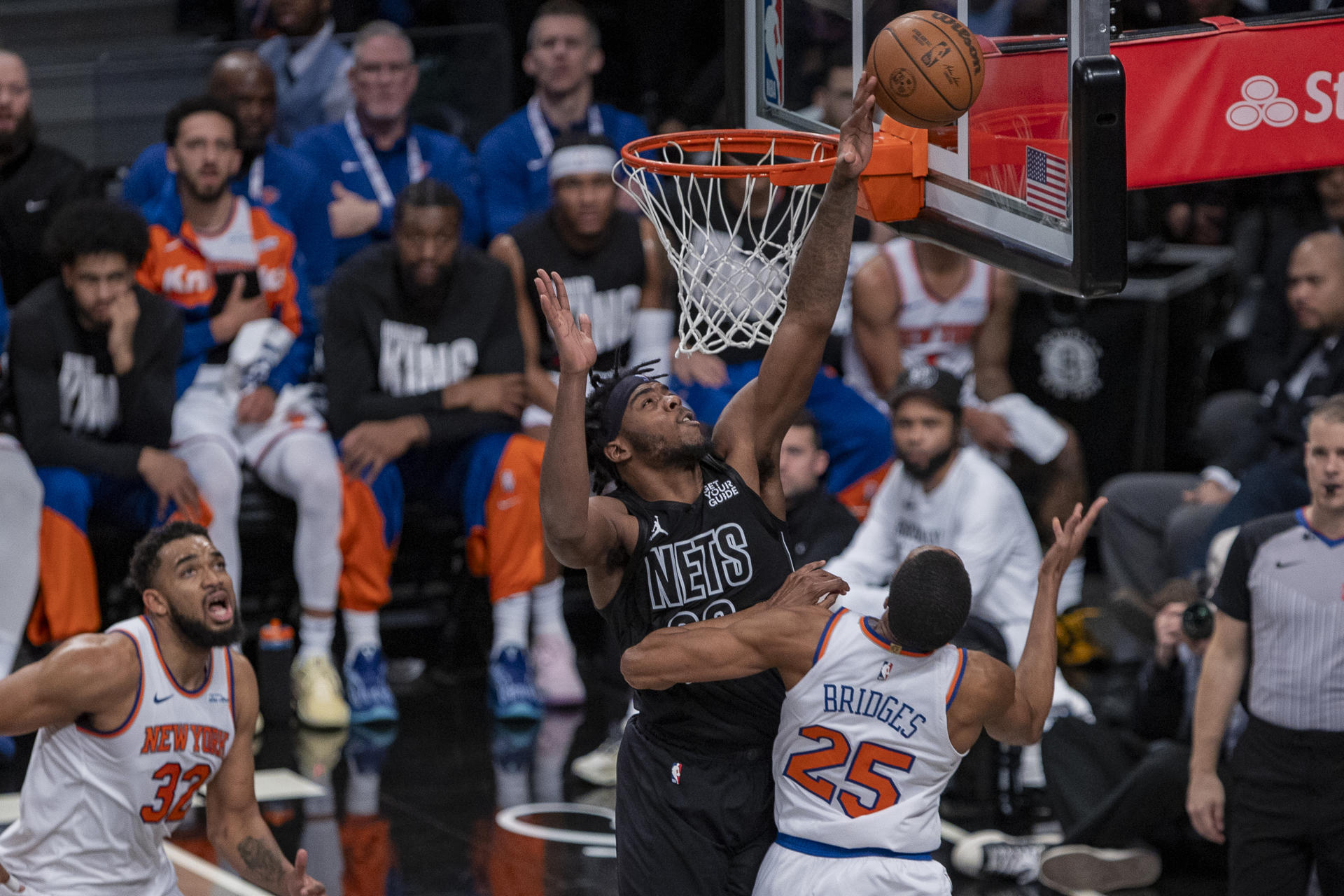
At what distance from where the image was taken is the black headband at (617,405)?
430cm

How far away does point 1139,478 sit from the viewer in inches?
321

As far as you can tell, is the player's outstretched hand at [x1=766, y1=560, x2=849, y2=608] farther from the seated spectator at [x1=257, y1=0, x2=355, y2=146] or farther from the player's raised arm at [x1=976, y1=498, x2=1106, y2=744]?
the seated spectator at [x1=257, y1=0, x2=355, y2=146]

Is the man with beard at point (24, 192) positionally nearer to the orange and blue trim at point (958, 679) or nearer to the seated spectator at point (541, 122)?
the seated spectator at point (541, 122)

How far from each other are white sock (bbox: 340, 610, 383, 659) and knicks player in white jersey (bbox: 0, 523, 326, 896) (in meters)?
2.73

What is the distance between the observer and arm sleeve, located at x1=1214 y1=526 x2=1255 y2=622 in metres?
4.96

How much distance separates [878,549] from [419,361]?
2.28 meters

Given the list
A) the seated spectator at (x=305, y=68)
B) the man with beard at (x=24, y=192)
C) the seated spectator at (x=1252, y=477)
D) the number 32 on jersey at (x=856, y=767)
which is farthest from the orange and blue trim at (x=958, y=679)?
the seated spectator at (x=305, y=68)

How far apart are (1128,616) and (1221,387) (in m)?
3.31

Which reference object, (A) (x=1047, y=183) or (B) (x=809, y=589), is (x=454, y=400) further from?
(A) (x=1047, y=183)

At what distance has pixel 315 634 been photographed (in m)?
7.35

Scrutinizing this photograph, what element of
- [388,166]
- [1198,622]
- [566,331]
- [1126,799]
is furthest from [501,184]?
[566,331]

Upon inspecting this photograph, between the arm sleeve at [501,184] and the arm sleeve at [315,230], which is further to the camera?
the arm sleeve at [501,184]

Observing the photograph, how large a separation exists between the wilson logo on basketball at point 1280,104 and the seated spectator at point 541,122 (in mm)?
4680

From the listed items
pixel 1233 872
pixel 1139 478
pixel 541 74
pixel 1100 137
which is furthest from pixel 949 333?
pixel 1100 137
